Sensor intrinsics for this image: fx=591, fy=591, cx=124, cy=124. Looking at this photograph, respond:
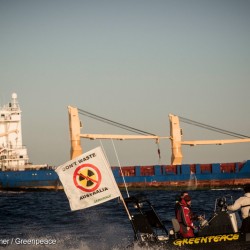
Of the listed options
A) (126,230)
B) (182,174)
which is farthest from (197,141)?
(126,230)

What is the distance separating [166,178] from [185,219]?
156 ft

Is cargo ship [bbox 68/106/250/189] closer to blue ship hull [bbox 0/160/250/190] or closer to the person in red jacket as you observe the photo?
blue ship hull [bbox 0/160/250/190]

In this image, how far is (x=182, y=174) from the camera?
60875 mm

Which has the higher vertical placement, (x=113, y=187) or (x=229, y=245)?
(x=113, y=187)

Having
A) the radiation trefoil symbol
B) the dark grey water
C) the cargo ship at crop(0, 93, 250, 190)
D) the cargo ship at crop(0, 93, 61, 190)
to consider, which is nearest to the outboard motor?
the radiation trefoil symbol

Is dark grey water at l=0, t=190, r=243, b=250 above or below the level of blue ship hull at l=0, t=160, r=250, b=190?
below

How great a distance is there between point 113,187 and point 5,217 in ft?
53.1

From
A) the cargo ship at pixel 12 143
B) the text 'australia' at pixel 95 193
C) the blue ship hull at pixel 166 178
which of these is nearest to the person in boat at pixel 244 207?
the text 'australia' at pixel 95 193

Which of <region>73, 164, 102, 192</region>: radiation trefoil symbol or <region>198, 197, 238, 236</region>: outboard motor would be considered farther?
<region>73, 164, 102, 192</region>: radiation trefoil symbol

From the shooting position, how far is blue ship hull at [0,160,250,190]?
59.3 meters

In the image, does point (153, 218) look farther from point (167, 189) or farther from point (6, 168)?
point (6, 168)

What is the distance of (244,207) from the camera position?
12.5 metres

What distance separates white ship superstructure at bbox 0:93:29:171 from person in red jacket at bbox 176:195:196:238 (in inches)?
2118

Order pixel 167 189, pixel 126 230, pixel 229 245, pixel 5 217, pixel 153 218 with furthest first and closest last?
pixel 167 189 → pixel 5 217 → pixel 126 230 → pixel 153 218 → pixel 229 245
